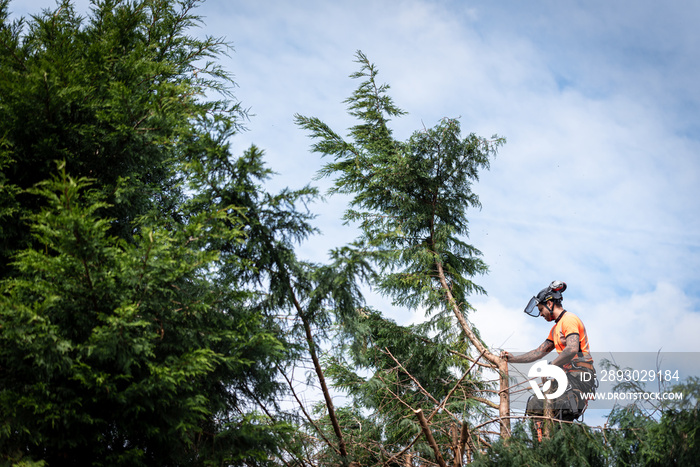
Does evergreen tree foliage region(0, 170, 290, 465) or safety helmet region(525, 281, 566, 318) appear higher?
safety helmet region(525, 281, 566, 318)

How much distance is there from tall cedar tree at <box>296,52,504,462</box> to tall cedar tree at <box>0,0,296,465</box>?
3.40 m

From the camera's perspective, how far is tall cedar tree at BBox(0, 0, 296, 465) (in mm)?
4702

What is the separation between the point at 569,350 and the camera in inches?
258

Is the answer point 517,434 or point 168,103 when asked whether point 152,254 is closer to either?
point 168,103

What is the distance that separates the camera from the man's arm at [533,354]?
721 cm

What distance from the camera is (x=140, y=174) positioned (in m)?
7.00

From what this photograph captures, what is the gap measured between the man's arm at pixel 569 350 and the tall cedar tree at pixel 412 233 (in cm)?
182

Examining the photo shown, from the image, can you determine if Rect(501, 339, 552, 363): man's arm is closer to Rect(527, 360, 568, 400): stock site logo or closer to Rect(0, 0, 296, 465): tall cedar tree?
Rect(527, 360, 568, 400): stock site logo

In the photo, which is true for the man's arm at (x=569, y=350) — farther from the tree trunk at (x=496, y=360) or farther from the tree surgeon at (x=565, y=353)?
the tree trunk at (x=496, y=360)

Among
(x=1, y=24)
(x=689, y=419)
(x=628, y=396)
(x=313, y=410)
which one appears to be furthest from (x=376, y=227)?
(x=1, y=24)

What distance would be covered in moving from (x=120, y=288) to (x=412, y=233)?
6089 millimetres

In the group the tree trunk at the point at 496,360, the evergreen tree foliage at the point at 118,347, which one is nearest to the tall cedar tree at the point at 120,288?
the evergreen tree foliage at the point at 118,347

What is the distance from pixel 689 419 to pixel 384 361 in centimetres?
419

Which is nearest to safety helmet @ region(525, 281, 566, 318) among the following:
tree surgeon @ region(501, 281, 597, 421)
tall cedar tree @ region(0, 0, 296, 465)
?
tree surgeon @ region(501, 281, 597, 421)
